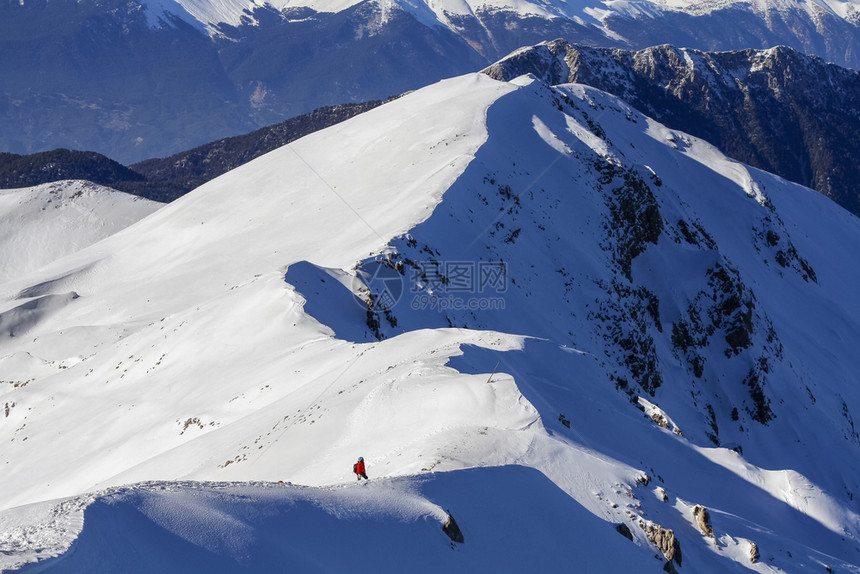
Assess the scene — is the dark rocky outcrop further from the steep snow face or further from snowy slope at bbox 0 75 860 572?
the steep snow face

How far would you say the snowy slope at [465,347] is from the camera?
64.5 ft

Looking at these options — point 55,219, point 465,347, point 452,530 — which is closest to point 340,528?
point 452,530

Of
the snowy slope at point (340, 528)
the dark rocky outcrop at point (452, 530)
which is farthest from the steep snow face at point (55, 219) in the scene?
the dark rocky outcrop at point (452, 530)

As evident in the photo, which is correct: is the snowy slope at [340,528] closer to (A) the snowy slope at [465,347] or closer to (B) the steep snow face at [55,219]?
(A) the snowy slope at [465,347]

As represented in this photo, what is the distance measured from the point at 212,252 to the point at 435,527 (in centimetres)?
4829

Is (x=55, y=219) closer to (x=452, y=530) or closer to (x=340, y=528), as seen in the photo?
(x=340, y=528)

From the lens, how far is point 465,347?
26.8m

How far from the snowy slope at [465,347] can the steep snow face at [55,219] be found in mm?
32840

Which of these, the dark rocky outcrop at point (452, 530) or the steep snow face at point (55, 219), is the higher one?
the dark rocky outcrop at point (452, 530)

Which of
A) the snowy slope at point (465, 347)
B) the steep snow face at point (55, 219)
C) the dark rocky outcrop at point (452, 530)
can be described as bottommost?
the steep snow face at point (55, 219)

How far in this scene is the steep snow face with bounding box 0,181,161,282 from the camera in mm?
98688

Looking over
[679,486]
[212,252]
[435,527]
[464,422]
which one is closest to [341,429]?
[464,422]

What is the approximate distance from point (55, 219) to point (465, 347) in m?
98.2

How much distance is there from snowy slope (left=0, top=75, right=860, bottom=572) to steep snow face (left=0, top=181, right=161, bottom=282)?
108ft
